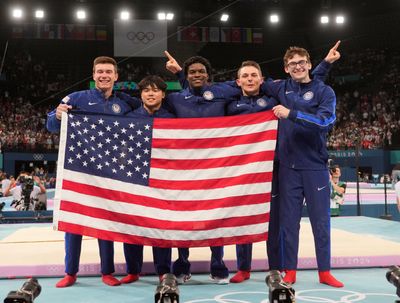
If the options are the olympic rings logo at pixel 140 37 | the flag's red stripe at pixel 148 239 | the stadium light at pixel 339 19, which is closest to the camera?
the flag's red stripe at pixel 148 239

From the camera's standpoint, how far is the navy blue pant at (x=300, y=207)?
4.05m

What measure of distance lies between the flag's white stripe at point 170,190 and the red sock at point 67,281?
0.86 metres

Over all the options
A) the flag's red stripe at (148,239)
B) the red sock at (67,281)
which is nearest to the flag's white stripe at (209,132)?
the flag's red stripe at (148,239)

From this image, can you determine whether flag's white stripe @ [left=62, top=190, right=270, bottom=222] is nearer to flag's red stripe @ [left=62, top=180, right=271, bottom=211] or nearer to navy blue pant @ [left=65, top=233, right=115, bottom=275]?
flag's red stripe @ [left=62, top=180, right=271, bottom=211]

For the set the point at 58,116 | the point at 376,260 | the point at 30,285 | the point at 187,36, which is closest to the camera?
the point at 30,285

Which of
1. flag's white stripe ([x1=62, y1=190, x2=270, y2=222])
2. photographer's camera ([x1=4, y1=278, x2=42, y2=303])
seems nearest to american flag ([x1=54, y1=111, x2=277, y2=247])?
flag's white stripe ([x1=62, y1=190, x2=270, y2=222])

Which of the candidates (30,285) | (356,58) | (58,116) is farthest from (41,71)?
(30,285)

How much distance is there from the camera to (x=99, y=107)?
4.25 meters

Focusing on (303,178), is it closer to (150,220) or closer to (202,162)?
(202,162)

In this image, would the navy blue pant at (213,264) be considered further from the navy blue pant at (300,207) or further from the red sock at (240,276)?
the navy blue pant at (300,207)

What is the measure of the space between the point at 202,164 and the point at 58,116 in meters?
1.32

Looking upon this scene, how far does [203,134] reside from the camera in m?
4.11

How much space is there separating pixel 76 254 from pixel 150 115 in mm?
1385

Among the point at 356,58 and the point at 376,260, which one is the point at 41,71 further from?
the point at 376,260
